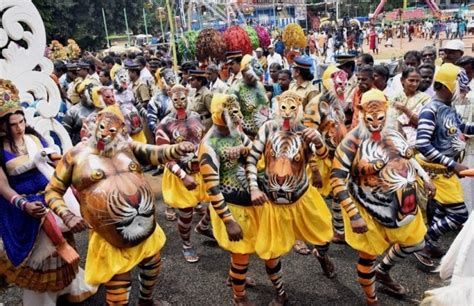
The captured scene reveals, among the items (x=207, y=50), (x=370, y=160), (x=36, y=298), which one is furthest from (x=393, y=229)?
(x=207, y=50)

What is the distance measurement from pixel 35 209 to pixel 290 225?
2.14m

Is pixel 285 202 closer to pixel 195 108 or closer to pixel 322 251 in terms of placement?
pixel 322 251

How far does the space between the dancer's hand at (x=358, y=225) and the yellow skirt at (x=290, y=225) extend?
479mm

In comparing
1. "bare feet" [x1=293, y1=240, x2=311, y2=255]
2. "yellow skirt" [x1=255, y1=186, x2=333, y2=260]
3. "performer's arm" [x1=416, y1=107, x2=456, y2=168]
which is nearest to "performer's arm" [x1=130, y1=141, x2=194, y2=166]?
"yellow skirt" [x1=255, y1=186, x2=333, y2=260]

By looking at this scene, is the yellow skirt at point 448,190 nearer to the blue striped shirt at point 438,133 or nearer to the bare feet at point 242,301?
the blue striped shirt at point 438,133

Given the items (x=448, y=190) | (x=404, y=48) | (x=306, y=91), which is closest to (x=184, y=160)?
(x=306, y=91)

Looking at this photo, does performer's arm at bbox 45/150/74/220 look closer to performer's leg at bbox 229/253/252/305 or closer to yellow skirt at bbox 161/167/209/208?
performer's leg at bbox 229/253/252/305

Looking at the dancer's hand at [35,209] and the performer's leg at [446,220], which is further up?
the dancer's hand at [35,209]

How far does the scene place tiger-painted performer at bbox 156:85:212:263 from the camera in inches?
199

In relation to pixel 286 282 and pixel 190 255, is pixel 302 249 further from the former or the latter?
pixel 190 255

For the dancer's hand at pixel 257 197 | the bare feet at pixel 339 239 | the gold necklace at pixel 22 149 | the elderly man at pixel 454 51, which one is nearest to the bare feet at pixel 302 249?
the bare feet at pixel 339 239

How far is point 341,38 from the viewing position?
25203 millimetres

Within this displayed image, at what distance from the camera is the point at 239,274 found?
3.90 m

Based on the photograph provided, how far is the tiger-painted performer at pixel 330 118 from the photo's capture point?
5.16 m
